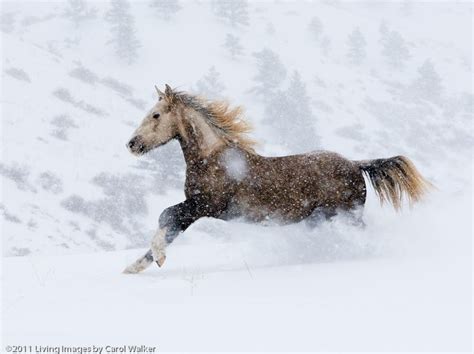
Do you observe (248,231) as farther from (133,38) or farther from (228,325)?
(133,38)

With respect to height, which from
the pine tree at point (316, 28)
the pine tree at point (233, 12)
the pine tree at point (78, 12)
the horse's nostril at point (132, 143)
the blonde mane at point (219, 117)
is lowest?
the horse's nostril at point (132, 143)

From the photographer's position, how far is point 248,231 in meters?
6.43

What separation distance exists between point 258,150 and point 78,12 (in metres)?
41.9

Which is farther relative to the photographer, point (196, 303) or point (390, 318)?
point (196, 303)

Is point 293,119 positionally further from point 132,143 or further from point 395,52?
point 132,143

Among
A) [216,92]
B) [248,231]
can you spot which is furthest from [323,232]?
[216,92]

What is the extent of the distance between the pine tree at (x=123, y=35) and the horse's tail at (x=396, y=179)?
64161mm

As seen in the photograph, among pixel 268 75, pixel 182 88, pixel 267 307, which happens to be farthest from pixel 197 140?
pixel 268 75

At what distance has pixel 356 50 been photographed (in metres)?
80.8

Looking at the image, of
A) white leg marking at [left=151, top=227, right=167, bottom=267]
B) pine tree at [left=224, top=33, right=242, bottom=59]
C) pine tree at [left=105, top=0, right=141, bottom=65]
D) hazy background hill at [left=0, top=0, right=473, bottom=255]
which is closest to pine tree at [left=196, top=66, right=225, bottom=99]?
hazy background hill at [left=0, top=0, right=473, bottom=255]

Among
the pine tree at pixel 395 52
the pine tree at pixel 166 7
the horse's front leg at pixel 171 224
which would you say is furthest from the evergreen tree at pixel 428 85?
the horse's front leg at pixel 171 224

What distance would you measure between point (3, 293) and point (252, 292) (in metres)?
1.78

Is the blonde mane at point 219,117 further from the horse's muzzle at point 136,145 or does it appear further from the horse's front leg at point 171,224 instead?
the horse's front leg at point 171,224

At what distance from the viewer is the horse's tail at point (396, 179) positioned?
245 inches
